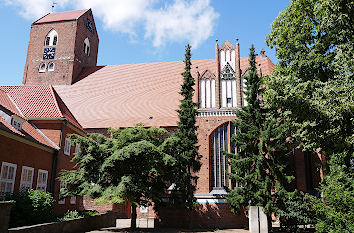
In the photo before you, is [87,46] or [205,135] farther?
[87,46]

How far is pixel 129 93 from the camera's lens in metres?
28.4

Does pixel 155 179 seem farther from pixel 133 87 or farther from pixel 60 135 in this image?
pixel 133 87

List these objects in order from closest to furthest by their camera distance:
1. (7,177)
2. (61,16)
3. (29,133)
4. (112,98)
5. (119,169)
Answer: (7,177) < (119,169) < (29,133) < (112,98) < (61,16)

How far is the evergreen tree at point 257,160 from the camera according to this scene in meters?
17.2

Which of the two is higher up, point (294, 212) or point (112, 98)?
point (112, 98)

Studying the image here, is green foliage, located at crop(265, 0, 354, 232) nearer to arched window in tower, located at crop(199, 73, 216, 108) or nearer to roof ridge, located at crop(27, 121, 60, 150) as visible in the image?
arched window in tower, located at crop(199, 73, 216, 108)

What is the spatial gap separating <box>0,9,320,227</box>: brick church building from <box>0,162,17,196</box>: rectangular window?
0.20 meters

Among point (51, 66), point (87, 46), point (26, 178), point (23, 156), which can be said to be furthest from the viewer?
point (87, 46)

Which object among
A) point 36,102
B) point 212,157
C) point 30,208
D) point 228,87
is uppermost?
point 228,87

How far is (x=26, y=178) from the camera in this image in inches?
549

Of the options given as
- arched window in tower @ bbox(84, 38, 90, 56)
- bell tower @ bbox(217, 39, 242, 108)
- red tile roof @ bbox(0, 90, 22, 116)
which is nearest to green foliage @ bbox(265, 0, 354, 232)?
bell tower @ bbox(217, 39, 242, 108)

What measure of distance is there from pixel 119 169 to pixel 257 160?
7.93m

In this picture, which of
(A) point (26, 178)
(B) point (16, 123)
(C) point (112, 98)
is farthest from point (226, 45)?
(A) point (26, 178)

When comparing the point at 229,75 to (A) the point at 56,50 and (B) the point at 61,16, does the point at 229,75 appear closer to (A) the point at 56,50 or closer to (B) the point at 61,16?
(A) the point at 56,50
